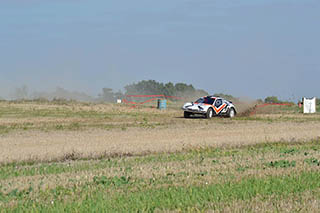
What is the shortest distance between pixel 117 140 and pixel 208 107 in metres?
15.8

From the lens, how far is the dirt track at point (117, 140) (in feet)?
55.2

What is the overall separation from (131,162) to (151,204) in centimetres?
614

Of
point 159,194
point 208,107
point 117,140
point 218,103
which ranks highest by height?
point 218,103

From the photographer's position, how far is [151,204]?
27.6 ft

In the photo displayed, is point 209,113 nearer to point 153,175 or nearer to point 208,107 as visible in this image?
point 208,107

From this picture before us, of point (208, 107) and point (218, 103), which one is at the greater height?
point (218, 103)

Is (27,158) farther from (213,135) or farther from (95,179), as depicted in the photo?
(213,135)

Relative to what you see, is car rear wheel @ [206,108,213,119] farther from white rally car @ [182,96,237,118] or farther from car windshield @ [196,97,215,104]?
car windshield @ [196,97,215,104]

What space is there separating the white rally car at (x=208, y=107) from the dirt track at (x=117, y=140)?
902cm

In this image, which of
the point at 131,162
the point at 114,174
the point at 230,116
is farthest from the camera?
the point at 230,116

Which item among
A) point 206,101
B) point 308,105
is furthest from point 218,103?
point 308,105

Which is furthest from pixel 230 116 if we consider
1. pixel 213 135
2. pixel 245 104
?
pixel 213 135

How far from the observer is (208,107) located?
117 ft

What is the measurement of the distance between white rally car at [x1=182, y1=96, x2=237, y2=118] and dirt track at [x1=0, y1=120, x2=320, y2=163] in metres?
9.02
